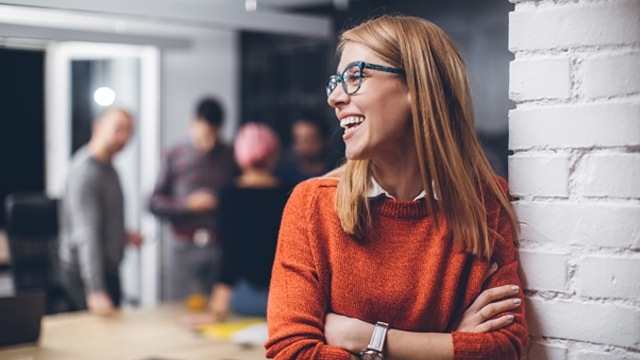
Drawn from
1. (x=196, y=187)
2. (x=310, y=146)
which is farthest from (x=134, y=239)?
(x=310, y=146)

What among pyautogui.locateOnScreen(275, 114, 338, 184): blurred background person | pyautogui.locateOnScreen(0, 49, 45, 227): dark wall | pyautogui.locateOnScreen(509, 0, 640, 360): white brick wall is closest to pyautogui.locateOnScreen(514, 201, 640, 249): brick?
pyautogui.locateOnScreen(509, 0, 640, 360): white brick wall

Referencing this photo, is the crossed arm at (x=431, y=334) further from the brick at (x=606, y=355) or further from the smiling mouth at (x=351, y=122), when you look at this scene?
the smiling mouth at (x=351, y=122)

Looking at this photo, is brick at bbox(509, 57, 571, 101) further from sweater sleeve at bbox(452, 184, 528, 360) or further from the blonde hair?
sweater sleeve at bbox(452, 184, 528, 360)

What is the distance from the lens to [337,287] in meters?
1.45

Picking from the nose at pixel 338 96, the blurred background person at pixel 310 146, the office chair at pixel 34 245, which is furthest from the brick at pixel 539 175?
the office chair at pixel 34 245

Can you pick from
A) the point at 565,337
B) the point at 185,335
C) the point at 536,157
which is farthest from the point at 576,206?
the point at 185,335

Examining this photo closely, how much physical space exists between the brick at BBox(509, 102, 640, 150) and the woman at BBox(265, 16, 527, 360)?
0.10m

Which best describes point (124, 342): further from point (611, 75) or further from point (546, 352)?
point (611, 75)

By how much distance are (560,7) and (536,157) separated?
0.27 m

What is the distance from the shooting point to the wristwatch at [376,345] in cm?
138

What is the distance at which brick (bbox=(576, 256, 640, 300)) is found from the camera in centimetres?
128

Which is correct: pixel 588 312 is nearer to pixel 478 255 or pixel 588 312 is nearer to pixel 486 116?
pixel 478 255

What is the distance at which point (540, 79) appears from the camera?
1.37 m

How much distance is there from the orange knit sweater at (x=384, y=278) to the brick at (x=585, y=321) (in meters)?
0.04
